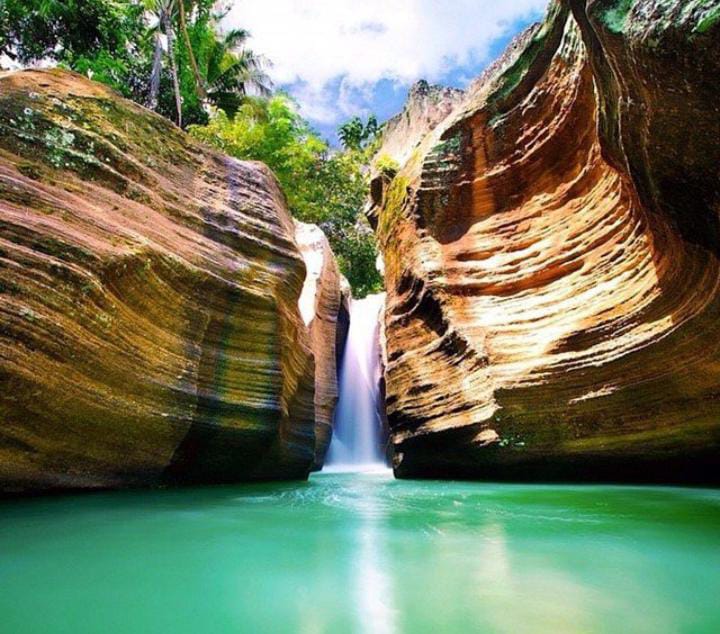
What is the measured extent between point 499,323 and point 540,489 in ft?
7.89

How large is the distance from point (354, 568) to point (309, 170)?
18835 mm

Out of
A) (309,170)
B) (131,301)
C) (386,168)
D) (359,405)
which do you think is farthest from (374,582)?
(309,170)

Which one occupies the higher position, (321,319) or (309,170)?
(309,170)

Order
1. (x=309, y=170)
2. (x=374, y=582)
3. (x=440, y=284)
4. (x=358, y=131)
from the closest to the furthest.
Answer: (x=374, y=582) < (x=440, y=284) < (x=309, y=170) < (x=358, y=131)

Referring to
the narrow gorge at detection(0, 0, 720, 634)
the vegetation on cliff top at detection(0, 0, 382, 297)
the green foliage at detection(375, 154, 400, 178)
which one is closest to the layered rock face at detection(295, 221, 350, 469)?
the narrow gorge at detection(0, 0, 720, 634)

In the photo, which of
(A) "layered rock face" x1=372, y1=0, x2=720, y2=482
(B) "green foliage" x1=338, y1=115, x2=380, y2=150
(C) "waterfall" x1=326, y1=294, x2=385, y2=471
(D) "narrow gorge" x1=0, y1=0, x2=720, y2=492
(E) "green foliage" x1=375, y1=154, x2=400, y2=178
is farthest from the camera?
(B) "green foliage" x1=338, y1=115, x2=380, y2=150

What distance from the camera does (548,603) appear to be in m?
1.97

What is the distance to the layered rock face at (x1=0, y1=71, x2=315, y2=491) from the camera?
4.09 m

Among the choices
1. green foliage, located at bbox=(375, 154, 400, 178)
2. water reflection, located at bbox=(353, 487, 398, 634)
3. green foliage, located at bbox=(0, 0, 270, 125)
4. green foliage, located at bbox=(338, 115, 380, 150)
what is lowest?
water reflection, located at bbox=(353, 487, 398, 634)

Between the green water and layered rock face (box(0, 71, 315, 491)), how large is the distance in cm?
69

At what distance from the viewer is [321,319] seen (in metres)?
11.1

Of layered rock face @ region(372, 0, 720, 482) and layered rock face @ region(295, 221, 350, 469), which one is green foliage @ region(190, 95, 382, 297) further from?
layered rock face @ region(372, 0, 720, 482)

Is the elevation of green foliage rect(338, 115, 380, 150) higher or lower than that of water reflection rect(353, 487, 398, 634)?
higher

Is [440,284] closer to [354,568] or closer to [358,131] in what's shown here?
[354,568]
